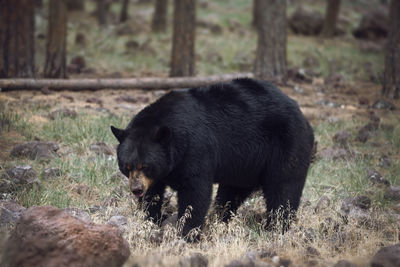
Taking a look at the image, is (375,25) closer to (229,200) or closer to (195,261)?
(229,200)

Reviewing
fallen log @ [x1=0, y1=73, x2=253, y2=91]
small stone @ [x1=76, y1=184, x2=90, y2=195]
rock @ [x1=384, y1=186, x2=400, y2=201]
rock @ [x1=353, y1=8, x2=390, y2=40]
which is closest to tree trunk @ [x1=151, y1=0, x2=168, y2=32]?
rock @ [x1=353, y1=8, x2=390, y2=40]

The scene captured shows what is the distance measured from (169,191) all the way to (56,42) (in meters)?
6.76

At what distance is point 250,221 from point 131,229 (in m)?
1.66

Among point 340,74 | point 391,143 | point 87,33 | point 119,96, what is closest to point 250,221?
point 391,143

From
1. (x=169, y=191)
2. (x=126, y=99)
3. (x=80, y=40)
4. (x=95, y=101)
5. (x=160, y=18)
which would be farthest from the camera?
(x=160, y=18)

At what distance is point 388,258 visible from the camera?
391 cm

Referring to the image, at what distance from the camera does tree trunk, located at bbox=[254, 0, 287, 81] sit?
13.1m

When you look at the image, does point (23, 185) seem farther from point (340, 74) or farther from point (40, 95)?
point (340, 74)

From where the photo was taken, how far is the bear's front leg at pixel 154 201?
5.33m

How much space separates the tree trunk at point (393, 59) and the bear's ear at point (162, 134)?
8.76 meters

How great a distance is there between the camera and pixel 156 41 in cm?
1992

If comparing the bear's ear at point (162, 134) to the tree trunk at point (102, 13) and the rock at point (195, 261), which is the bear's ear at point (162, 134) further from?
the tree trunk at point (102, 13)

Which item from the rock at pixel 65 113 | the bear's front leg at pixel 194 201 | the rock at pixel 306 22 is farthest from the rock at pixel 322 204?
the rock at pixel 306 22

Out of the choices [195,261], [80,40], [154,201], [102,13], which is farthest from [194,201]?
[102,13]
